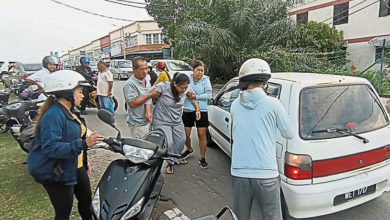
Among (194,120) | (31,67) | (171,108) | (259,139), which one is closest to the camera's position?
(259,139)

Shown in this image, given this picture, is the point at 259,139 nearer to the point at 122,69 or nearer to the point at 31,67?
the point at 31,67

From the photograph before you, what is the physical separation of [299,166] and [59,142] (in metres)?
2.01

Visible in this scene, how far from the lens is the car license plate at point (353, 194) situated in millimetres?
2555

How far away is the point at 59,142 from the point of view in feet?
6.45

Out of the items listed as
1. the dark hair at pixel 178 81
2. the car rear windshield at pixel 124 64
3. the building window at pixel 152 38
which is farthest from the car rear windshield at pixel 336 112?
the building window at pixel 152 38

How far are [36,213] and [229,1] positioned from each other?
12.9 m

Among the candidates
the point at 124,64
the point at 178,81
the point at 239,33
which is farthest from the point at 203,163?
the point at 124,64

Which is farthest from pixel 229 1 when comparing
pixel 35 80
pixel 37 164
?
pixel 37 164

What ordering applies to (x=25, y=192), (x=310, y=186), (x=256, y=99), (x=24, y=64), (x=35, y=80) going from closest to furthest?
(x=256, y=99) < (x=310, y=186) < (x=25, y=192) < (x=35, y=80) < (x=24, y=64)

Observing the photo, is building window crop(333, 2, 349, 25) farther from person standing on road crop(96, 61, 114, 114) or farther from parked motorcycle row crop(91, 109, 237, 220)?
parked motorcycle row crop(91, 109, 237, 220)

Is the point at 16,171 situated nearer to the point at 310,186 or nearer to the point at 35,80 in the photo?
the point at 35,80

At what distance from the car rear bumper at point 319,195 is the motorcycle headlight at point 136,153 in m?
1.34

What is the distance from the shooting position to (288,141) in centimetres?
254

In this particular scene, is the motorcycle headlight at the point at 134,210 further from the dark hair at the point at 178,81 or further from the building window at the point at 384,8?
the building window at the point at 384,8
